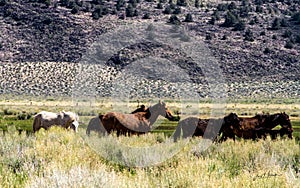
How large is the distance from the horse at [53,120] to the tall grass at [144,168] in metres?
6.70

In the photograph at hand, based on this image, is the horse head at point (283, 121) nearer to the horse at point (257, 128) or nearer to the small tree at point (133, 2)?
the horse at point (257, 128)

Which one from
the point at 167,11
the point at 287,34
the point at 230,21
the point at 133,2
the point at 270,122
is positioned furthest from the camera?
the point at 133,2

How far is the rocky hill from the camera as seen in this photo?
79.1 m

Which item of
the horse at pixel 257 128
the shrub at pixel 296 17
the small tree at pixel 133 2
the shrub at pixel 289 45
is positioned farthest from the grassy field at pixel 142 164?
the small tree at pixel 133 2

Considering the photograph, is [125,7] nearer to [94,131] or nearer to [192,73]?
[192,73]

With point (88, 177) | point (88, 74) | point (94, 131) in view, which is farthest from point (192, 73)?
point (88, 177)

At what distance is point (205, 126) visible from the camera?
22.3 meters

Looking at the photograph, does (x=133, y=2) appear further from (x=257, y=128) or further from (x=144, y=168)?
(x=144, y=168)

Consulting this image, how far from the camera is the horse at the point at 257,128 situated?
2102 cm

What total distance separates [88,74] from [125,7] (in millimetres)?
33489

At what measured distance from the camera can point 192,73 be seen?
263 feet

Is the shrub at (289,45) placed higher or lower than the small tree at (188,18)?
lower

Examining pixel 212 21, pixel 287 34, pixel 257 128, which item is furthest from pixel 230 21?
pixel 257 128

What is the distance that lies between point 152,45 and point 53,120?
60.7 meters
